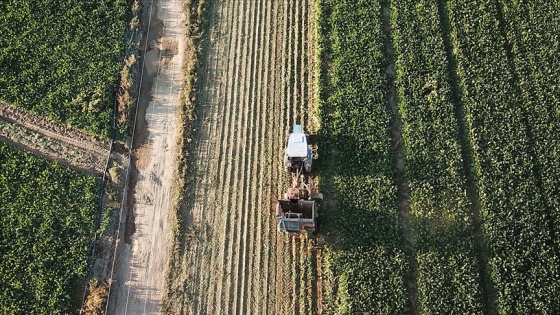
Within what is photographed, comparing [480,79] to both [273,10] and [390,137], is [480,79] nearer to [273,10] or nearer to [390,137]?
[390,137]

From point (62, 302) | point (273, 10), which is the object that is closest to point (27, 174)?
point (62, 302)

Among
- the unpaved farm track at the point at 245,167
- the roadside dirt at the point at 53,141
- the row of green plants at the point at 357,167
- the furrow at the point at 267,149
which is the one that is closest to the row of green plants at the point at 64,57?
the roadside dirt at the point at 53,141

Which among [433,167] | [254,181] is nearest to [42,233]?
[254,181]

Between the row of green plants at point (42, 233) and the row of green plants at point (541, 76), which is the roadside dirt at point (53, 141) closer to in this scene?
the row of green plants at point (42, 233)

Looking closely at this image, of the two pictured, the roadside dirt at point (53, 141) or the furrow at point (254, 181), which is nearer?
the furrow at point (254, 181)

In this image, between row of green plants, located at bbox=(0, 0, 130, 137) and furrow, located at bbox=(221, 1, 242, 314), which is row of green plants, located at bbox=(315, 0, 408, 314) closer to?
furrow, located at bbox=(221, 1, 242, 314)
